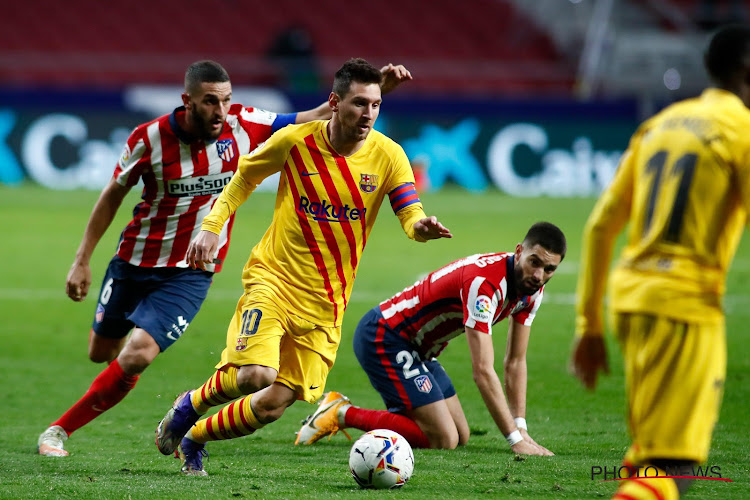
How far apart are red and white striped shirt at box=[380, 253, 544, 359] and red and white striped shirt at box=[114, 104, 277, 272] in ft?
4.02

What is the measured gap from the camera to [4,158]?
2247cm

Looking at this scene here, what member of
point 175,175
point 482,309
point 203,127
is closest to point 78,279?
point 175,175

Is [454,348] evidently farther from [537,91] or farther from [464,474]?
[537,91]

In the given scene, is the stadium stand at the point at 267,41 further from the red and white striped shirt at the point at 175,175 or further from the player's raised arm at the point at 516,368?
the player's raised arm at the point at 516,368

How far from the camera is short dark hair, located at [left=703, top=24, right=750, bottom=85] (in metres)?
3.56

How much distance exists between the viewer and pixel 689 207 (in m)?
3.54

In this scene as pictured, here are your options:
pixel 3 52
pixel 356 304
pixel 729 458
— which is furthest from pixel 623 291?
pixel 3 52

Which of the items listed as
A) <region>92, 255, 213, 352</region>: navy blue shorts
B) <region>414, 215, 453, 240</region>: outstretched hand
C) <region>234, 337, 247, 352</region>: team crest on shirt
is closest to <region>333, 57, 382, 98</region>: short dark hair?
<region>414, 215, 453, 240</region>: outstretched hand

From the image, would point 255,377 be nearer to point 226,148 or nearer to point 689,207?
point 226,148

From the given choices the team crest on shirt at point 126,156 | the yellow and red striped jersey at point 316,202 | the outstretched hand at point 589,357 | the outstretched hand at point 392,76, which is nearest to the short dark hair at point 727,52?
the outstretched hand at point 589,357

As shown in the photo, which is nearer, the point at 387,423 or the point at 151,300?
the point at 151,300

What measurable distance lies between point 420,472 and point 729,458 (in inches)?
68.1

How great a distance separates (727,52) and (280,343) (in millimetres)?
2813

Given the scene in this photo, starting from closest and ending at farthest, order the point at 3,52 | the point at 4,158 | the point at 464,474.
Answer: the point at 464,474, the point at 4,158, the point at 3,52
